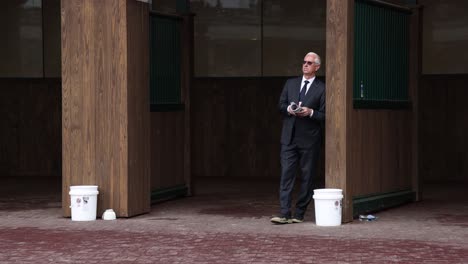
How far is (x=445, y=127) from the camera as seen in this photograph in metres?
18.1

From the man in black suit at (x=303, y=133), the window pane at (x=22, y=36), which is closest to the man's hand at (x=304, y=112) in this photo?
the man in black suit at (x=303, y=133)

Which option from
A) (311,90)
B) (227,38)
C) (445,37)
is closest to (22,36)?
(227,38)

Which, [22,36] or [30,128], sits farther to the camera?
[30,128]

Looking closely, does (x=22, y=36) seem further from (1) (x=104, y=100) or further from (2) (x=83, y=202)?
(2) (x=83, y=202)

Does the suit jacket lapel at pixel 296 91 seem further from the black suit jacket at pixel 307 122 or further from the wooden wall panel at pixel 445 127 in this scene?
the wooden wall panel at pixel 445 127

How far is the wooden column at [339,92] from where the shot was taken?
11875 millimetres

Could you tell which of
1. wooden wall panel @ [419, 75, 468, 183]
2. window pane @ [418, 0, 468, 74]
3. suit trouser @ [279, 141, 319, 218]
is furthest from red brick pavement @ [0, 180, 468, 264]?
window pane @ [418, 0, 468, 74]

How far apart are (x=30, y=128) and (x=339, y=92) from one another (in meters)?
9.17

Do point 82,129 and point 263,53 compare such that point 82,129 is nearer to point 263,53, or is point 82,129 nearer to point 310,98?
point 310,98

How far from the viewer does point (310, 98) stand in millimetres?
12016

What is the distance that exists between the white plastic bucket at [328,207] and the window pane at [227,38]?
7.44 m

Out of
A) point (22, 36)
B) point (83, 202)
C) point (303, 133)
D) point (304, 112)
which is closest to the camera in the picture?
point (304, 112)

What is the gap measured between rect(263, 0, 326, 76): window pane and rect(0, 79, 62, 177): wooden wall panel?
4.03 m

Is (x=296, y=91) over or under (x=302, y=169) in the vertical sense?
over
